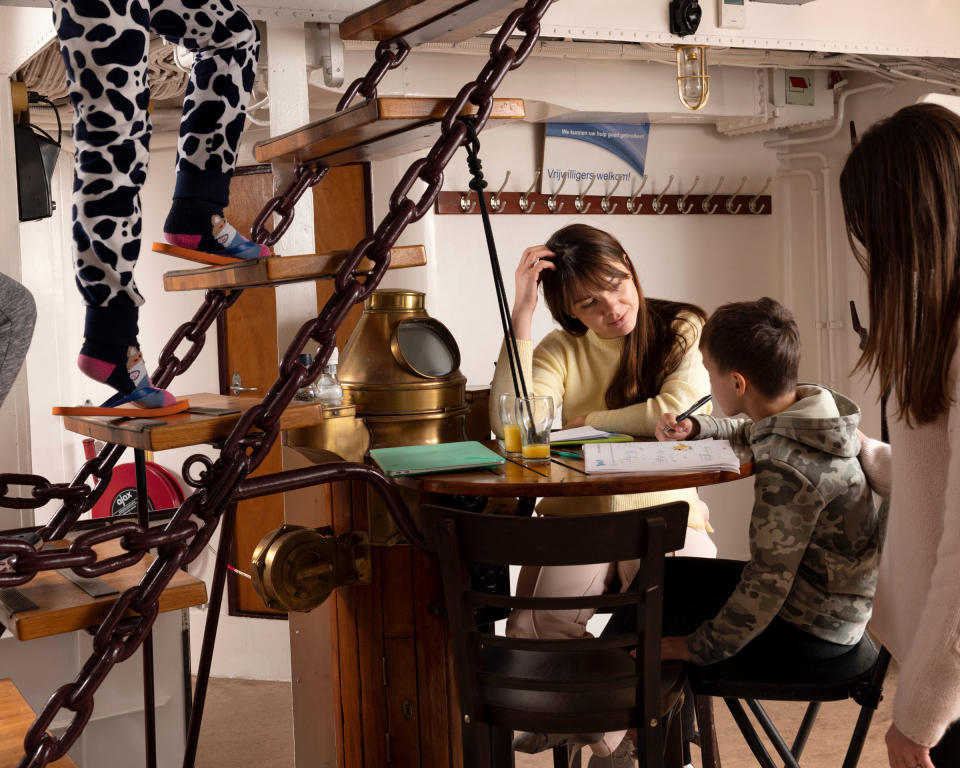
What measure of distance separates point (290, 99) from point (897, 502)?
6.60 ft

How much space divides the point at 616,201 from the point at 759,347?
10.0ft

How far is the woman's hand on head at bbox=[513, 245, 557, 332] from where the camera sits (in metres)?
2.93

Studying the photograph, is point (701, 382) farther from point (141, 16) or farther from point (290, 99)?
point (141, 16)

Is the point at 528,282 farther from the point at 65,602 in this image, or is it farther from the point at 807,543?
the point at 65,602

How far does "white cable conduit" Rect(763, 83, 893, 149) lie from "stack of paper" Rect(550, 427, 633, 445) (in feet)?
10.4

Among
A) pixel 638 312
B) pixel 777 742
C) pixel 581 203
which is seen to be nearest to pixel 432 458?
pixel 638 312

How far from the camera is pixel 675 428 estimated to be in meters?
2.49

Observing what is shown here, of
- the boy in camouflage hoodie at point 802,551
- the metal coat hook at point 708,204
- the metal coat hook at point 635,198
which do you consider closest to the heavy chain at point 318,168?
the boy in camouflage hoodie at point 802,551

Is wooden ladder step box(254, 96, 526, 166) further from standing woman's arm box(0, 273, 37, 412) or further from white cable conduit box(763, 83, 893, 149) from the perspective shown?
white cable conduit box(763, 83, 893, 149)

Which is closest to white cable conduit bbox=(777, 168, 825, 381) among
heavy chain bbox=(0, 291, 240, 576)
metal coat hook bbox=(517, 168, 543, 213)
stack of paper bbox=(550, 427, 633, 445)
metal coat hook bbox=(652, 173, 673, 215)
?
metal coat hook bbox=(652, 173, 673, 215)

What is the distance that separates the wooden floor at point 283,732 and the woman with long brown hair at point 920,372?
2358 millimetres

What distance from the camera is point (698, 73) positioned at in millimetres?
3709

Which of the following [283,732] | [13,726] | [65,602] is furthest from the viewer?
[283,732]

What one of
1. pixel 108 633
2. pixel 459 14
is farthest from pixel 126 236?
pixel 459 14
